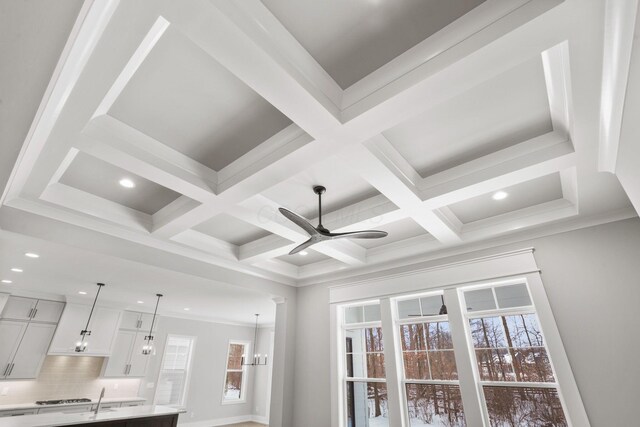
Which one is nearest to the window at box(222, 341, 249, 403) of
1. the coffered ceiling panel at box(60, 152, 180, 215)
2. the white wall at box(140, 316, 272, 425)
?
the white wall at box(140, 316, 272, 425)

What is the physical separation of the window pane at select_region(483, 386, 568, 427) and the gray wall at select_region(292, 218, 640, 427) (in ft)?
1.18

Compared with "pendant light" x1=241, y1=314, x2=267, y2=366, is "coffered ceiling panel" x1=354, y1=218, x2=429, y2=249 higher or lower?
higher

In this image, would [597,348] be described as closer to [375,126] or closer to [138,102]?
[375,126]

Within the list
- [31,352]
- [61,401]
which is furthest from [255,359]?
[31,352]

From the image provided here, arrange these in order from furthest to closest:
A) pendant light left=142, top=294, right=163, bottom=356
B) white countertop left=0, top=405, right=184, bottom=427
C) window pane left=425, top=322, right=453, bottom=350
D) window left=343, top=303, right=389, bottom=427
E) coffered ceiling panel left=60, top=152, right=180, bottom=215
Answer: pendant light left=142, top=294, right=163, bottom=356 → window left=343, top=303, right=389, bottom=427 → window pane left=425, top=322, right=453, bottom=350 → white countertop left=0, top=405, right=184, bottom=427 → coffered ceiling panel left=60, top=152, right=180, bottom=215

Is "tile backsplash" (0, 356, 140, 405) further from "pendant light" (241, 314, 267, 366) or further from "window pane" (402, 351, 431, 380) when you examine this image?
"window pane" (402, 351, 431, 380)

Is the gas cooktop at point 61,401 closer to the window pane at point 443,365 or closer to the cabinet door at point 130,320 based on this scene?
the cabinet door at point 130,320

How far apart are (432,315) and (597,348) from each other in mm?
1695

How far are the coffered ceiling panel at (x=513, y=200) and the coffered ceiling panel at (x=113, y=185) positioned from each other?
3208 millimetres

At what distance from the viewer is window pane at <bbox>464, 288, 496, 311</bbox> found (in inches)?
153

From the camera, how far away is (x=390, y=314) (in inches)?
179

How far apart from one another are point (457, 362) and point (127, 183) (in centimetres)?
414

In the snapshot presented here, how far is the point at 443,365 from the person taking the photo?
4.01m

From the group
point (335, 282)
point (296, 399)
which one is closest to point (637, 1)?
point (335, 282)
